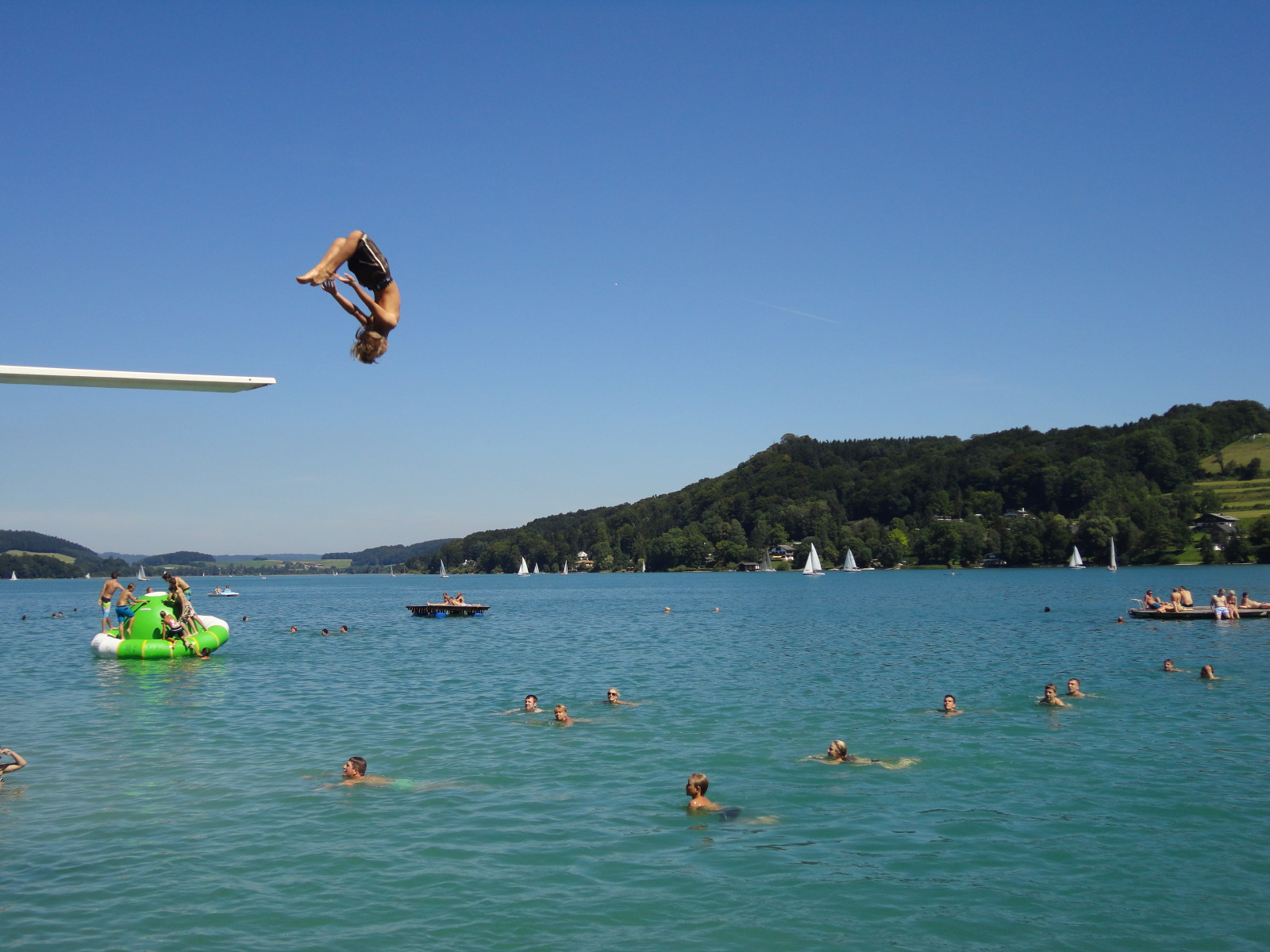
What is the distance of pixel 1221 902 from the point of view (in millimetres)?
11961

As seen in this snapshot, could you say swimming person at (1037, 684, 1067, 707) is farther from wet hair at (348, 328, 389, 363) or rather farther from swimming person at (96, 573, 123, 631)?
swimming person at (96, 573, 123, 631)

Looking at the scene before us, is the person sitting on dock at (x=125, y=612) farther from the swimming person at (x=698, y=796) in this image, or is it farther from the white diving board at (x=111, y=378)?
the white diving board at (x=111, y=378)

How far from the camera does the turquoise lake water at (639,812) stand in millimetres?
11430

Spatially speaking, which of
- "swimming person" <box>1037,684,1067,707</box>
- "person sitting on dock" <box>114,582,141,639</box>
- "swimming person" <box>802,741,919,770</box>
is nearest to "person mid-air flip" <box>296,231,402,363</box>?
"swimming person" <box>802,741,919,770</box>

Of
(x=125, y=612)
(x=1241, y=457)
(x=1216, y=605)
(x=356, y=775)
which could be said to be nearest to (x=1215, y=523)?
(x=1241, y=457)

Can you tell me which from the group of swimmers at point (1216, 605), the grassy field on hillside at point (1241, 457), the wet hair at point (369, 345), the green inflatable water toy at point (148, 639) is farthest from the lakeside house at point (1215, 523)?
the wet hair at point (369, 345)

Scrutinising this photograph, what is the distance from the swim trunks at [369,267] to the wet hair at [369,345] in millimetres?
231

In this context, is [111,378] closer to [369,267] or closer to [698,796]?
[369,267]

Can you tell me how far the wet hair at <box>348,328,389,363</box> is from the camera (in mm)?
5223

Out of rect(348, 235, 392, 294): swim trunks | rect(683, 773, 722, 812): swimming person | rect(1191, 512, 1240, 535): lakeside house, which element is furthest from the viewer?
rect(1191, 512, 1240, 535): lakeside house

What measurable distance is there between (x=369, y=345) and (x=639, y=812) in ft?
41.2

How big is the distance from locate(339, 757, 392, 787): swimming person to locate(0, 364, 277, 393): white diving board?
1410 centimetres

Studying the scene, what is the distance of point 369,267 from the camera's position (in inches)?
198

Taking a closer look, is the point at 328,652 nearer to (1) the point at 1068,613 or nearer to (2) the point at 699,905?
(2) the point at 699,905
